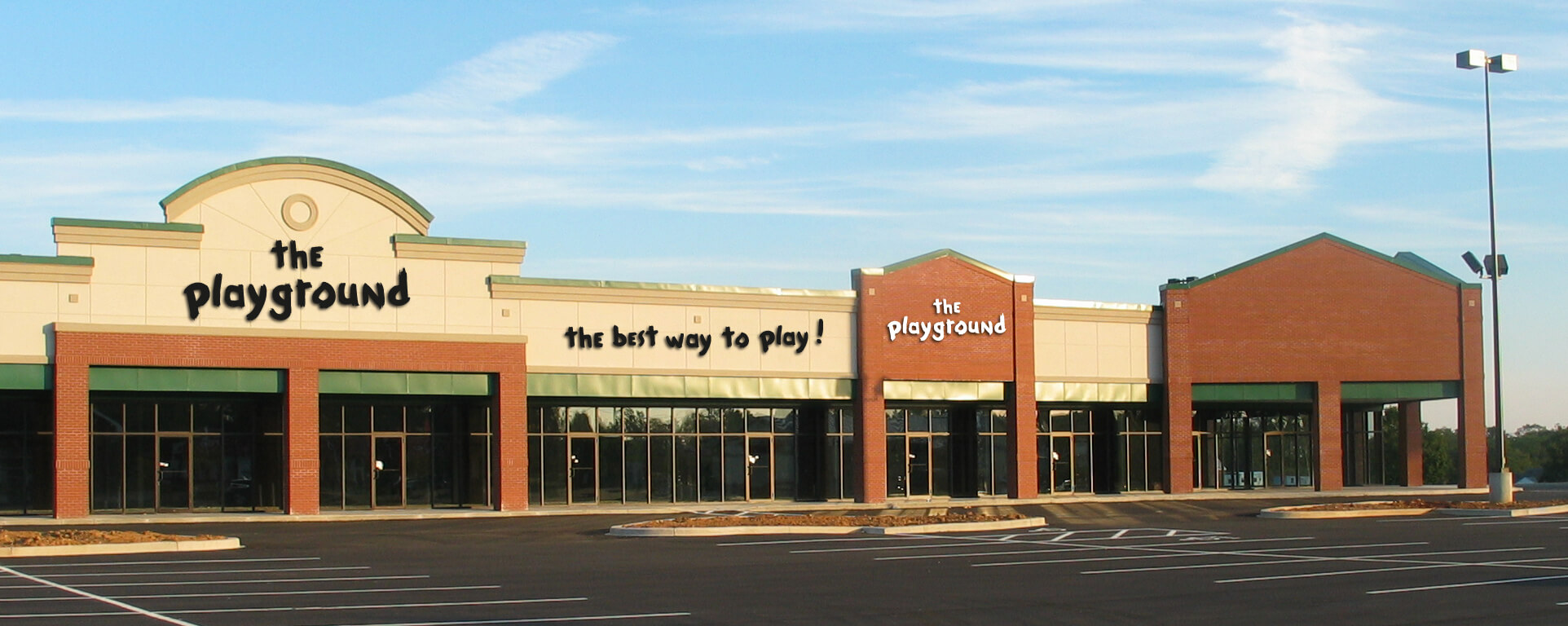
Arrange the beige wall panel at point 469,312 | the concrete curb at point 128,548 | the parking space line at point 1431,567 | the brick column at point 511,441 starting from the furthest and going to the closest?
the brick column at point 511,441
the beige wall panel at point 469,312
the concrete curb at point 128,548
the parking space line at point 1431,567

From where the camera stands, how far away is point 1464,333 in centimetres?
4900

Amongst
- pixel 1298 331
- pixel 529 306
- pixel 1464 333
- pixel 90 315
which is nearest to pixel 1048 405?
pixel 1298 331

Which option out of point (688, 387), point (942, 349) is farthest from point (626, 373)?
point (942, 349)

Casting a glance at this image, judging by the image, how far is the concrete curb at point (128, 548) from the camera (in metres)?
23.9

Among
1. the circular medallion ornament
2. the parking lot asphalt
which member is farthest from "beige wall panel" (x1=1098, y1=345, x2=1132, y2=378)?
the circular medallion ornament

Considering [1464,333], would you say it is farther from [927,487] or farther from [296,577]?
[296,577]

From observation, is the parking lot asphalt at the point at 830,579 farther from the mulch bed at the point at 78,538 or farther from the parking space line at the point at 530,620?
the mulch bed at the point at 78,538

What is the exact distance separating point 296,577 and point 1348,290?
37154mm

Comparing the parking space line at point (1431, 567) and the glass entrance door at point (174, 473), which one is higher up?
the glass entrance door at point (174, 473)

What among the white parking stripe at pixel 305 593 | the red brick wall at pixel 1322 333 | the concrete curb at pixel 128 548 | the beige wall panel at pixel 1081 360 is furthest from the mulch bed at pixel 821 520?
the red brick wall at pixel 1322 333

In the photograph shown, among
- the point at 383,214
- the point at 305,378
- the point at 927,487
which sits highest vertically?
the point at 383,214

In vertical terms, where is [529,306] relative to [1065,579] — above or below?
above

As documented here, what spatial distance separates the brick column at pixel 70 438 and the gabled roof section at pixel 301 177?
410cm

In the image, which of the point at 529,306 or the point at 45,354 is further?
the point at 529,306
